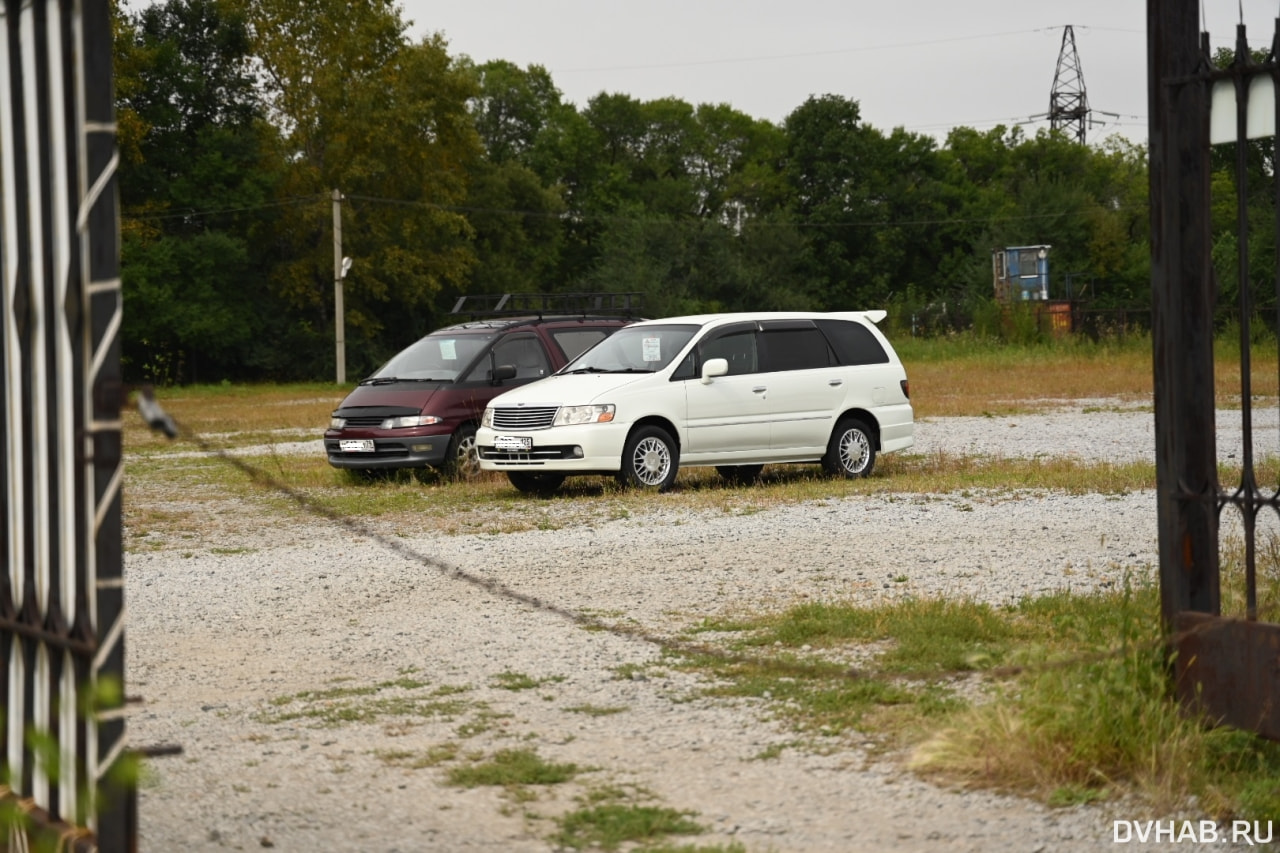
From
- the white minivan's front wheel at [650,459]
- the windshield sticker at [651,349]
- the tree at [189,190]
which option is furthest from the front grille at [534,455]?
the tree at [189,190]

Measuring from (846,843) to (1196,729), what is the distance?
145 centimetres

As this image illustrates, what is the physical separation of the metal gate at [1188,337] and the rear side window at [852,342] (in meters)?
12.3

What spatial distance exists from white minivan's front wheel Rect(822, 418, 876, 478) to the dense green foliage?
123 ft

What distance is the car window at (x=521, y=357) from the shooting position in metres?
19.5

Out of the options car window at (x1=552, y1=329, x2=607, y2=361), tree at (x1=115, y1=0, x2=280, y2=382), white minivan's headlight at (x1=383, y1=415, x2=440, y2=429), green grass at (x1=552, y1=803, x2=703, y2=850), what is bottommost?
green grass at (x1=552, y1=803, x2=703, y2=850)

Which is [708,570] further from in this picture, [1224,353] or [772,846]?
[772,846]

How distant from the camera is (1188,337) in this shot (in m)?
5.99

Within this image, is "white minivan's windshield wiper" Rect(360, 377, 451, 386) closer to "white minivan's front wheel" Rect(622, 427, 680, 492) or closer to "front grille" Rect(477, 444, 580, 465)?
"front grille" Rect(477, 444, 580, 465)

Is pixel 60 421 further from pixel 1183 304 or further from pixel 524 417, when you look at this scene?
pixel 524 417

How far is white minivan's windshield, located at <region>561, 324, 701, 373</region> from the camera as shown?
17.3m

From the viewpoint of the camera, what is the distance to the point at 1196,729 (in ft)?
18.8

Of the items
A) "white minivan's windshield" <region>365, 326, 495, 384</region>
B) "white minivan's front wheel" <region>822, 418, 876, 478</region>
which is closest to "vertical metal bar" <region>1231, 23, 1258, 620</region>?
"white minivan's front wheel" <region>822, 418, 876, 478</region>

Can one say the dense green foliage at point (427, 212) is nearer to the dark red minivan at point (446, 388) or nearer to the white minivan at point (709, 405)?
the dark red minivan at point (446, 388)

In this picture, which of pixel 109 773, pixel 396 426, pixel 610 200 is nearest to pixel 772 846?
pixel 109 773
